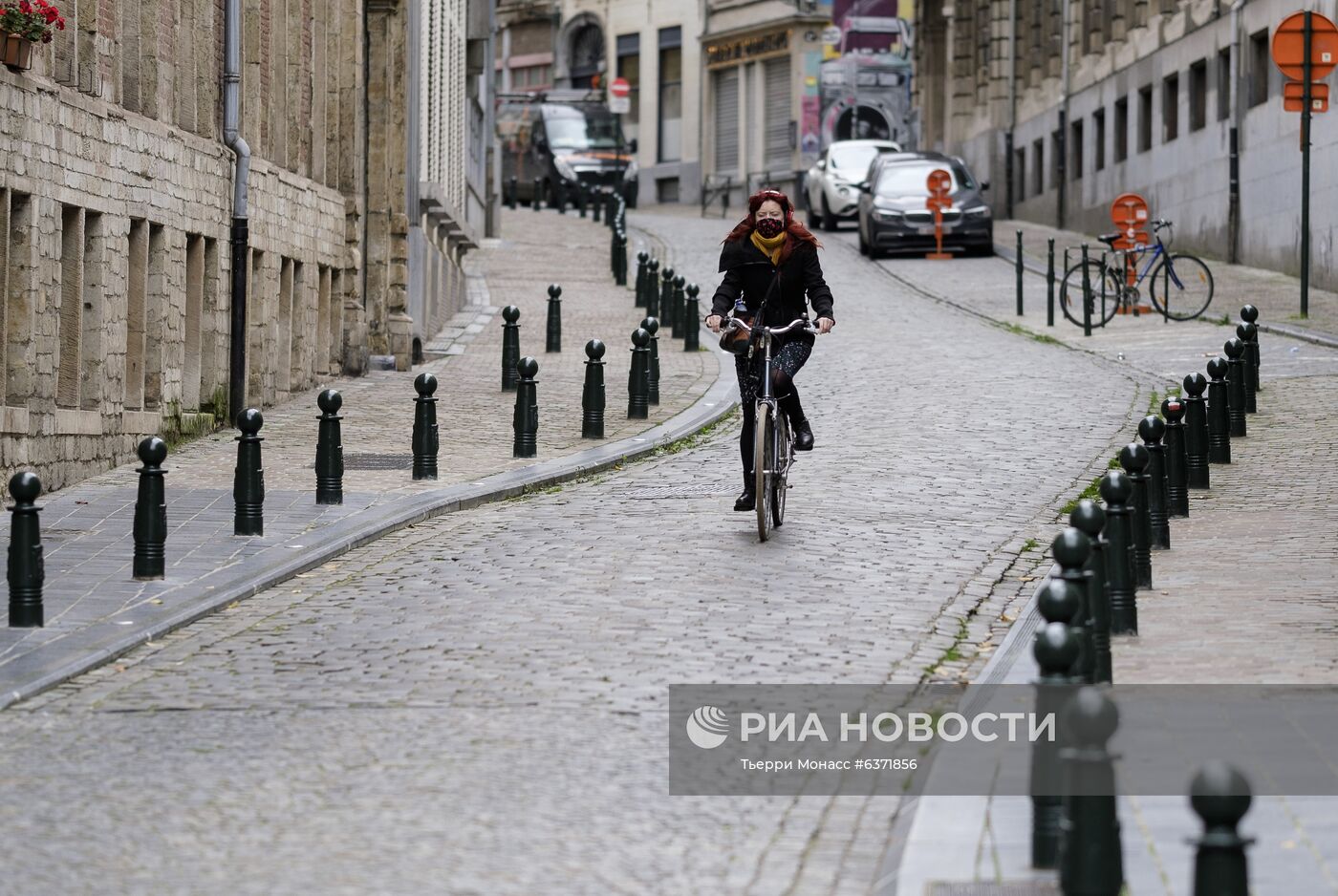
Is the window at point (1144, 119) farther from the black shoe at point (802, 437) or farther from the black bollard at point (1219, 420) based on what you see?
the black shoe at point (802, 437)

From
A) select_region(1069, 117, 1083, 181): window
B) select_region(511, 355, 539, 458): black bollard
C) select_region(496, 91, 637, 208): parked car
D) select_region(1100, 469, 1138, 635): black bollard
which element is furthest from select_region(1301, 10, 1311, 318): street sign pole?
select_region(496, 91, 637, 208): parked car

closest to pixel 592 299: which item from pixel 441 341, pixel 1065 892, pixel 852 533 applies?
pixel 441 341

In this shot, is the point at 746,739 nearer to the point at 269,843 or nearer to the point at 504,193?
the point at 269,843

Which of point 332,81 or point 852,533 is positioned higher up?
point 332,81

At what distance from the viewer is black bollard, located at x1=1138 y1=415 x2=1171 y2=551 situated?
11.3 metres

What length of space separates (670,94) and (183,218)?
54751 millimetres

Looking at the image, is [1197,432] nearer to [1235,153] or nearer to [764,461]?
[764,461]

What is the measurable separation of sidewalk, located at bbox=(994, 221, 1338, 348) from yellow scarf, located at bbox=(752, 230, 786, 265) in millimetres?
11571

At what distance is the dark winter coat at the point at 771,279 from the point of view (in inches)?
499

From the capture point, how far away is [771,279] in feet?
41.6

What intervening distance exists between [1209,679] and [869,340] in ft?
57.0

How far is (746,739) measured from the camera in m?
7.41

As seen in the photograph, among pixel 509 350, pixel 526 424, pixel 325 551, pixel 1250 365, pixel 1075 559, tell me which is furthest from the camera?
pixel 509 350

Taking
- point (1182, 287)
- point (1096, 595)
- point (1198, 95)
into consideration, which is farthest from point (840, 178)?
point (1096, 595)
